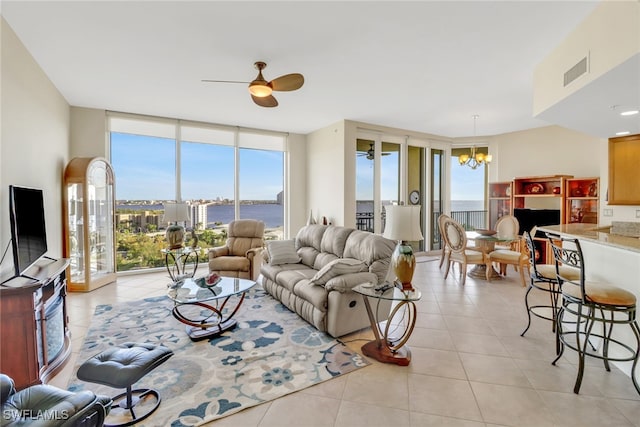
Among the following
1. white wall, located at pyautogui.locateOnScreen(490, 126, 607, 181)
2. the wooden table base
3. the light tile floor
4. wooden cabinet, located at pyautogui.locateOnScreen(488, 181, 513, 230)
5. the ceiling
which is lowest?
the light tile floor

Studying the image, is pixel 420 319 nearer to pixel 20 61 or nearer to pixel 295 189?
pixel 295 189

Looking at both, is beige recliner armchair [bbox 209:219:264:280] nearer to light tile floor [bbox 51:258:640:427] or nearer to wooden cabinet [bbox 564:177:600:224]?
light tile floor [bbox 51:258:640:427]

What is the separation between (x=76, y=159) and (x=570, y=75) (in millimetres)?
6307

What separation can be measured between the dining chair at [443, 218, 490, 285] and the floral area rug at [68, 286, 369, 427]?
308 cm

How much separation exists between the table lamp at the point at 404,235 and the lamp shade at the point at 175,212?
3669 mm

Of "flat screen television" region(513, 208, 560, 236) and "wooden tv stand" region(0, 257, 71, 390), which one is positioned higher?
"flat screen television" region(513, 208, 560, 236)

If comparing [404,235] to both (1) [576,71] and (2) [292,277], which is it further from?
(1) [576,71]

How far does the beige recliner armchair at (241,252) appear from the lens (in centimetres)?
463

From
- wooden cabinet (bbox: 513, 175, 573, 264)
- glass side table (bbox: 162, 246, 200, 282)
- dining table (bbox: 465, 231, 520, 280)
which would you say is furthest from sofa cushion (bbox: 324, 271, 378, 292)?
Answer: wooden cabinet (bbox: 513, 175, 573, 264)

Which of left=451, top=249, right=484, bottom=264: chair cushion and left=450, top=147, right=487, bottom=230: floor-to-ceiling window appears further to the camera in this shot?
left=450, top=147, right=487, bottom=230: floor-to-ceiling window

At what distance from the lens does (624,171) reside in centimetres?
434

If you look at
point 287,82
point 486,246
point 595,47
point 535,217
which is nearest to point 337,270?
point 287,82

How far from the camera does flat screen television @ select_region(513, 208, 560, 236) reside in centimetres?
604

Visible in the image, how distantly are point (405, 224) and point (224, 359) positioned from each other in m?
1.96
